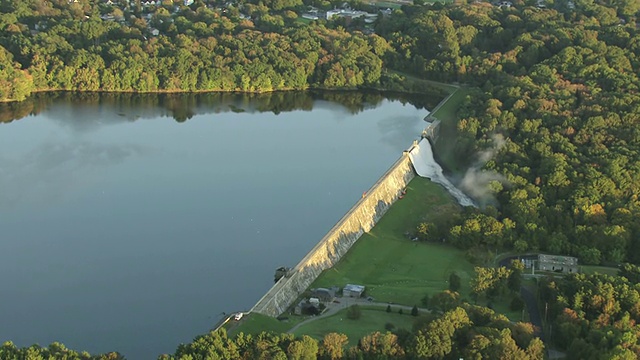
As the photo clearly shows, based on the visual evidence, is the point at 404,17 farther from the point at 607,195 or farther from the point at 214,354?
the point at 214,354

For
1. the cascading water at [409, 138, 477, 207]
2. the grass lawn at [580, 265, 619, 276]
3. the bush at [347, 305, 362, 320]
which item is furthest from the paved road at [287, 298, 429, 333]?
the cascading water at [409, 138, 477, 207]

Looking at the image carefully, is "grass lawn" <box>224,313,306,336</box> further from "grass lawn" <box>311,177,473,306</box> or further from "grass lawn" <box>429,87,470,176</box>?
"grass lawn" <box>429,87,470,176</box>

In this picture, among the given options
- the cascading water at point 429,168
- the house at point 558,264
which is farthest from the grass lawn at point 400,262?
the house at point 558,264

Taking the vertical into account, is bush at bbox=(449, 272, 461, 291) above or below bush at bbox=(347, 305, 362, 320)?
above

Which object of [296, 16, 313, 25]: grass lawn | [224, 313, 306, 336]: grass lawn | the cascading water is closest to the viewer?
[224, 313, 306, 336]: grass lawn

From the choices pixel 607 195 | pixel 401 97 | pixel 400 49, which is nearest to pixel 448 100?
pixel 401 97
